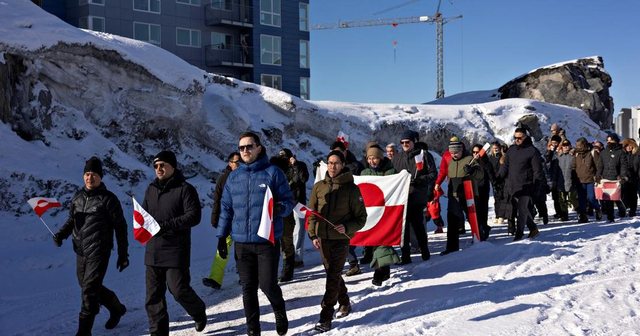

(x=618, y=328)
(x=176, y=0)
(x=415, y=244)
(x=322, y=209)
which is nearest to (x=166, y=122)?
(x=415, y=244)

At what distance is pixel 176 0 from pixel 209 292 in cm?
3042

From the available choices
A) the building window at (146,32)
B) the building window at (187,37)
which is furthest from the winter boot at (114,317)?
the building window at (187,37)

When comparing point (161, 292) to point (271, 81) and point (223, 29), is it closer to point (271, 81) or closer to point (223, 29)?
point (223, 29)

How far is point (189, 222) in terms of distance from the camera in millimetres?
5520

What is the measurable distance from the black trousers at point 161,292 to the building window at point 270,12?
35.1 metres

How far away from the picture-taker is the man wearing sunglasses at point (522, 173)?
1005 centimetres

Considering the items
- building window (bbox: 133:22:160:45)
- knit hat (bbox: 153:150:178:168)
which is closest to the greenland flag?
knit hat (bbox: 153:150:178:168)

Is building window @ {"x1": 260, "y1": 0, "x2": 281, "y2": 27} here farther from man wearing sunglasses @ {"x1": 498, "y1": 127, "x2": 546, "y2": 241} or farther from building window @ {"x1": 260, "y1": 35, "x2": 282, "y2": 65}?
man wearing sunglasses @ {"x1": 498, "y1": 127, "x2": 546, "y2": 241}

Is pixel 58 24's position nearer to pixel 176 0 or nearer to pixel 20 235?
pixel 20 235

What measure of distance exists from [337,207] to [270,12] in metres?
35.3

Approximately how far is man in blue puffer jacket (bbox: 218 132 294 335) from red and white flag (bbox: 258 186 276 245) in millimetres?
45

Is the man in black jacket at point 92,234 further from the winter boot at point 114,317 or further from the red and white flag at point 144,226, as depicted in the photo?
the winter boot at point 114,317

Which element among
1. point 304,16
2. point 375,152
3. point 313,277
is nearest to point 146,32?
point 304,16

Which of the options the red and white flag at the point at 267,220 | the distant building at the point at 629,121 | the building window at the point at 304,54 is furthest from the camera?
the building window at the point at 304,54
